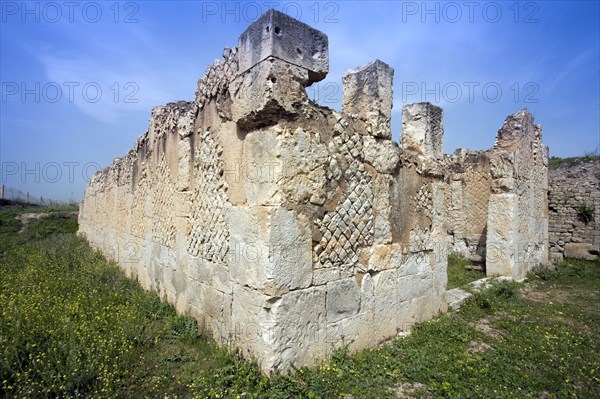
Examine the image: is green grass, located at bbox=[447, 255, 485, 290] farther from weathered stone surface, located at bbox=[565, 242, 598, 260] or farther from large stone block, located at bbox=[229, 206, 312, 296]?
large stone block, located at bbox=[229, 206, 312, 296]

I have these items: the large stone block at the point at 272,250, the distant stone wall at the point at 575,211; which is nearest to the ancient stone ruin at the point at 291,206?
the large stone block at the point at 272,250

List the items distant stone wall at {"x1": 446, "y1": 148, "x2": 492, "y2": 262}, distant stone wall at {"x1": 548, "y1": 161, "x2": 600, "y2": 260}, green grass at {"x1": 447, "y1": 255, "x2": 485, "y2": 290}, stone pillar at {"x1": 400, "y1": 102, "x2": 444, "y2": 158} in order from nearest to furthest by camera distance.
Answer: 1. stone pillar at {"x1": 400, "y1": 102, "x2": 444, "y2": 158}
2. green grass at {"x1": 447, "y1": 255, "x2": 485, "y2": 290}
3. distant stone wall at {"x1": 446, "y1": 148, "x2": 492, "y2": 262}
4. distant stone wall at {"x1": 548, "y1": 161, "x2": 600, "y2": 260}

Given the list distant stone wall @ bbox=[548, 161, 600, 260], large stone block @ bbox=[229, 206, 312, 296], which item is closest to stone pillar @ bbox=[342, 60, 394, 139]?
large stone block @ bbox=[229, 206, 312, 296]

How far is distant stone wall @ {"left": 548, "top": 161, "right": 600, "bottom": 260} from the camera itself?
34.8 ft

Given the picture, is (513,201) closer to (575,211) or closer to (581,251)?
(581,251)

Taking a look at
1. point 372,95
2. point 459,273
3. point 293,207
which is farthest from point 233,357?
point 459,273

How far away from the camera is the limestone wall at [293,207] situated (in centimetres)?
304

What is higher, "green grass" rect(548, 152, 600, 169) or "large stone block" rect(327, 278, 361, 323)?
"green grass" rect(548, 152, 600, 169)

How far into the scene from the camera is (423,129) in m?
4.95

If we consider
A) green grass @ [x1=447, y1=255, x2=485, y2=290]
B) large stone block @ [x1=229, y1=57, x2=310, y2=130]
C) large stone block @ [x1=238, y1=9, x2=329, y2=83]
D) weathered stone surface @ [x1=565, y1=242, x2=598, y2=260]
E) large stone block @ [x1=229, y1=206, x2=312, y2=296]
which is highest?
large stone block @ [x1=238, y1=9, x2=329, y2=83]

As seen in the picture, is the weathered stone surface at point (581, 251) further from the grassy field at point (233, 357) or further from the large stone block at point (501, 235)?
the grassy field at point (233, 357)

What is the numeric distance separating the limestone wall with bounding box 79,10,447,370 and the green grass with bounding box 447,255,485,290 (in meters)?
2.95

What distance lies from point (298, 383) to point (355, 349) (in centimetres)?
93

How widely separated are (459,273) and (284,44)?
25.3 ft
